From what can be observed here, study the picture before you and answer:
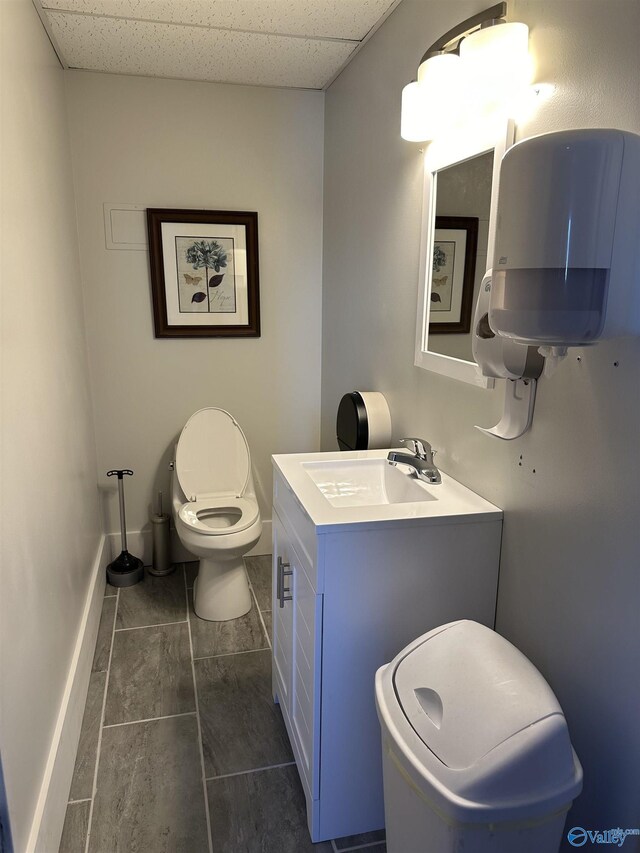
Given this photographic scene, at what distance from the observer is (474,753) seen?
1.03 metres

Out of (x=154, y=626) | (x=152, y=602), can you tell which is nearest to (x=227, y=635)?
(x=154, y=626)

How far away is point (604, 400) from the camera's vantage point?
116 cm

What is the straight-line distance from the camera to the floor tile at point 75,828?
5.32ft

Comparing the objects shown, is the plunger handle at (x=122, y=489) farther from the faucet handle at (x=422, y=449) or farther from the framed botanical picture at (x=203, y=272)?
the faucet handle at (x=422, y=449)

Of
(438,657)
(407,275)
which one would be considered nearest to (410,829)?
(438,657)

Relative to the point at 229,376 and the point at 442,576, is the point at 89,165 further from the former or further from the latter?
the point at 442,576

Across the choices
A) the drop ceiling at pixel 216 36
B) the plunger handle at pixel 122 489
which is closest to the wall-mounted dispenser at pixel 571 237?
the drop ceiling at pixel 216 36

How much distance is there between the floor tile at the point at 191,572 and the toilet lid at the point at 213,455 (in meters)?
0.47

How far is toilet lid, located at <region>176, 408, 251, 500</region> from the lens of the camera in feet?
9.91

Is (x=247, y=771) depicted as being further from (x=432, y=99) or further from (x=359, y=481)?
(x=432, y=99)

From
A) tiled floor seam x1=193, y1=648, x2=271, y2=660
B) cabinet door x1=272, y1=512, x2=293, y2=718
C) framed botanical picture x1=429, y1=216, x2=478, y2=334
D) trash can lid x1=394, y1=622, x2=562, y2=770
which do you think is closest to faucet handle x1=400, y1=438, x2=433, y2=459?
framed botanical picture x1=429, y1=216, x2=478, y2=334

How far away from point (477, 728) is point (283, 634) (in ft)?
3.22

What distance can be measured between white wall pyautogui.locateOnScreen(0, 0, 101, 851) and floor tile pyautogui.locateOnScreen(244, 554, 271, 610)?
823 millimetres

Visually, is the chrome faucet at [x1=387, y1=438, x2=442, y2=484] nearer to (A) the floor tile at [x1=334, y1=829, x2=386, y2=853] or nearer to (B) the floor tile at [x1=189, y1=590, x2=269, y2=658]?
(A) the floor tile at [x1=334, y1=829, x2=386, y2=853]
